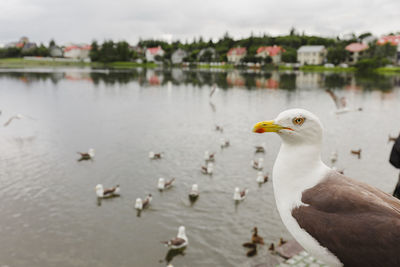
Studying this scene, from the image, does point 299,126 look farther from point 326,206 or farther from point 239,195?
point 239,195

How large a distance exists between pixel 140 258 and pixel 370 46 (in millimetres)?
142988

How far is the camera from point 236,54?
544 ft

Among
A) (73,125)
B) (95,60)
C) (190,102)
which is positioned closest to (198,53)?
(95,60)

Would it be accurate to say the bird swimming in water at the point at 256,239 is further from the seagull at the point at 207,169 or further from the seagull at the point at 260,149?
the seagull at the point at 260,149

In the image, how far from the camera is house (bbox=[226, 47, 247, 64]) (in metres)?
164

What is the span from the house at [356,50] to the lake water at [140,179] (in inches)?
4683

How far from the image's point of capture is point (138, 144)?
23281 millimetres

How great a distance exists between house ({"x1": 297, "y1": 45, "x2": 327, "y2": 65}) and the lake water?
125 metres

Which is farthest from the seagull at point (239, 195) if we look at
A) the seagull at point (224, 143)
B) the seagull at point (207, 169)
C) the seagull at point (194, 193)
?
the seagull at point (224, 143)

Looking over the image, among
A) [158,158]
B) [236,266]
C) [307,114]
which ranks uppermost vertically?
[307,114]

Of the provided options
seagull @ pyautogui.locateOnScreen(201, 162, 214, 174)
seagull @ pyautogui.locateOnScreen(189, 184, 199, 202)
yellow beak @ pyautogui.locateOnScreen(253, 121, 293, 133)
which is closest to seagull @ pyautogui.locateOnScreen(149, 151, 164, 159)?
seagull @ pyautogui.locateOnScreen(201, 162, 214, 174)

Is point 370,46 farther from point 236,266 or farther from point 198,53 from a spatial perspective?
point 236,266

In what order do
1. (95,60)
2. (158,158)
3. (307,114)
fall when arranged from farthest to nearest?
(95,60)
(158,158)
(307,114)

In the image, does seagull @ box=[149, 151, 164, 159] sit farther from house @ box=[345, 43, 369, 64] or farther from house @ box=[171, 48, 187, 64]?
house @ box=[171, 48, 187, 64]
